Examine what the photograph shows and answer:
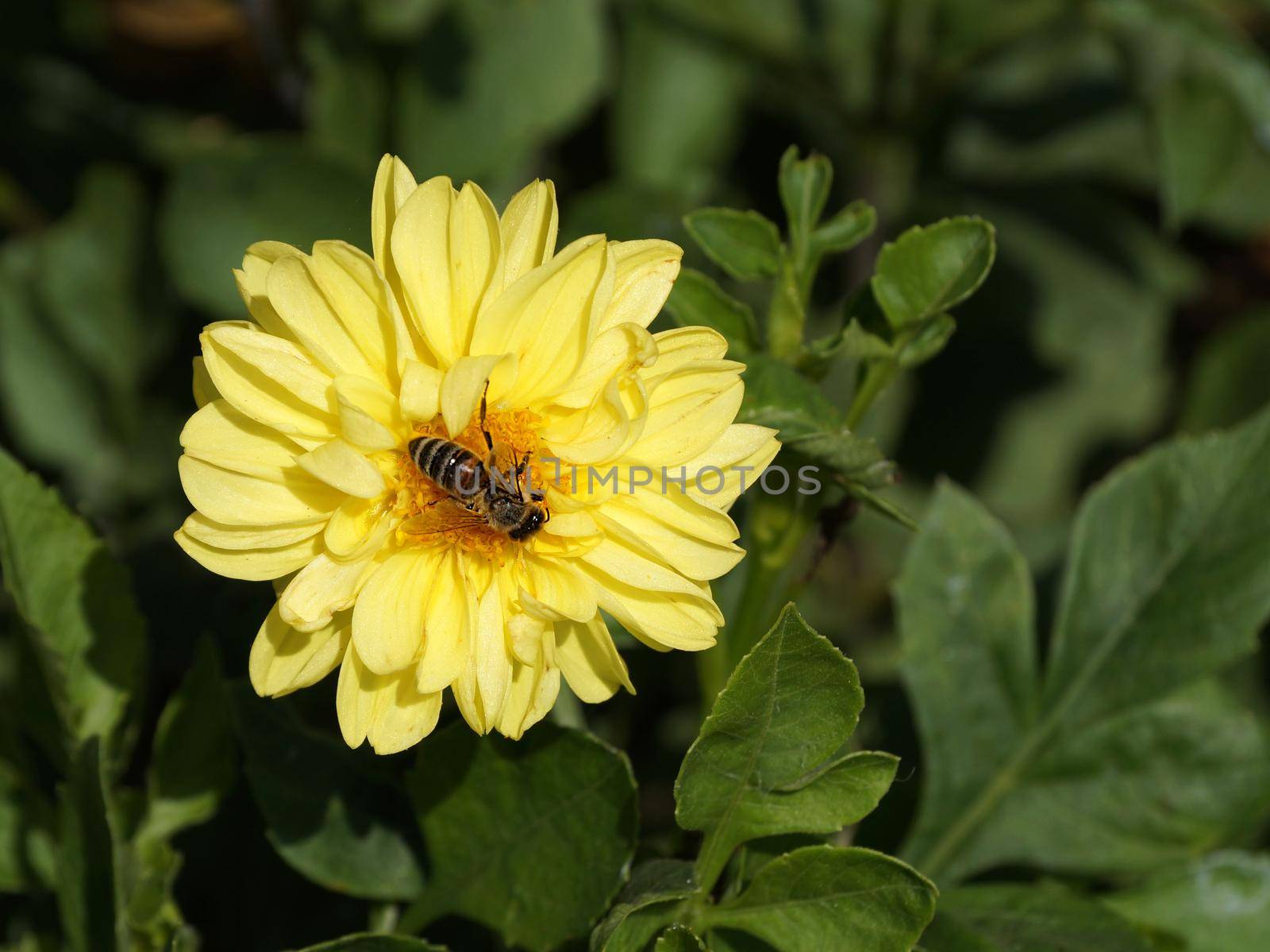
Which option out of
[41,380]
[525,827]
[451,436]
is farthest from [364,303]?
[41,380]

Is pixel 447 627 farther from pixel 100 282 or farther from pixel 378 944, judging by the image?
pixel 100 282

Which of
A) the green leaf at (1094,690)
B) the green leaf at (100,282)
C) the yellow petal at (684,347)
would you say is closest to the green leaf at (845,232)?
the yellow petal at (684,347)

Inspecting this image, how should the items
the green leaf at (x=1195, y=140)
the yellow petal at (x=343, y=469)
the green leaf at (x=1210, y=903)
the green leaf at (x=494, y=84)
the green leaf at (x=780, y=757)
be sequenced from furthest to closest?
the green leaf at (x=494, y=84) < the green leaf at (x=1195, y=140) < the green leaf at (x=1210, y=903) < the yellow petal at (x=343, y=469) < the green leaf at (x=780, y=757)

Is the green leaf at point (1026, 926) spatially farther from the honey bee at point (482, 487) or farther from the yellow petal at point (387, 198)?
the yellow petal at point (387, 198)

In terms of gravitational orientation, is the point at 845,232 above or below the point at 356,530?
above

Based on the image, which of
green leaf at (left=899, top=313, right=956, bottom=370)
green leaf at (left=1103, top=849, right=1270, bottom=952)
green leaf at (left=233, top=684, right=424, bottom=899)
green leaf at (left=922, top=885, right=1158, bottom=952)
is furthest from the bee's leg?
green leaf at (left=1103, top=849, right=1270, bottom=952)

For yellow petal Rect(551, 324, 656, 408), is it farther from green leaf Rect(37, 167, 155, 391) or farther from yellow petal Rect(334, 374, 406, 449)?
green leaf Rect(37, 167, 155, 391)

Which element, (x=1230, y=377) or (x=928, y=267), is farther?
(x=1230, y=377)
